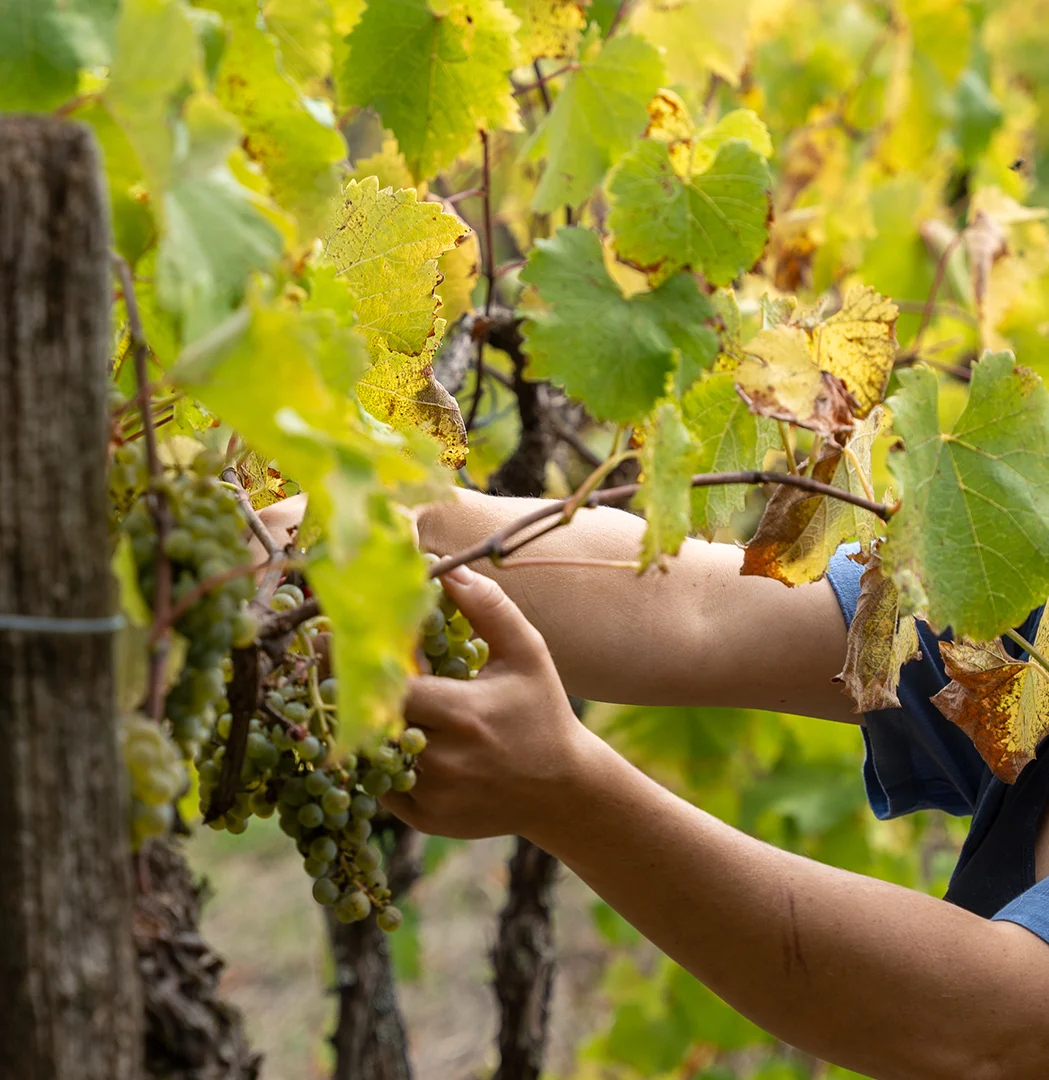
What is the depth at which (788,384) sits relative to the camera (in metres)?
0.79

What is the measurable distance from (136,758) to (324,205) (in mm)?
305

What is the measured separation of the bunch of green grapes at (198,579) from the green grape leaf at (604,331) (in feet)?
1.02

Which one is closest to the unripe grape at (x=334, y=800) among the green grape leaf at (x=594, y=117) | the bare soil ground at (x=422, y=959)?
the green grape leaf at (x=594, y=117)

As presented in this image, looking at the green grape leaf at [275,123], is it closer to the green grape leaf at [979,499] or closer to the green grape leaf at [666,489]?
the green grape leaf at [666,489]

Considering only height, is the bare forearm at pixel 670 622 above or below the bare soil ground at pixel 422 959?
above

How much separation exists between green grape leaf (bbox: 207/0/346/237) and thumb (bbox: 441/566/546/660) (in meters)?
0.21

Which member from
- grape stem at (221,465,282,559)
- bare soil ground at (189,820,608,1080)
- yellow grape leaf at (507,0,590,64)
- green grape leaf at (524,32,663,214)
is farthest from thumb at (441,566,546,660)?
bare soil ground at (189,820,608,1080)

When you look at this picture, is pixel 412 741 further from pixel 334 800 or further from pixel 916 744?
pixel 916 744

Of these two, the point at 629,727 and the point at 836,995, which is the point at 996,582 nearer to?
the point at 836,995

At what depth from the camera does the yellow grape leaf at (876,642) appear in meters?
0.77

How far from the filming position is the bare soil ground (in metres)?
3.54

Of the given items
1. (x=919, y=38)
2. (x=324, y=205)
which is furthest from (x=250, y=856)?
(x=324, y=205)

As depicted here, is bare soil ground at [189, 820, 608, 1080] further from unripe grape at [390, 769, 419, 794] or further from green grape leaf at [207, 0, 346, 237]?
green grape leaf at [207, 0, 346, 237]

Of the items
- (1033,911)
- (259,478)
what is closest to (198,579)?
(259,478)
